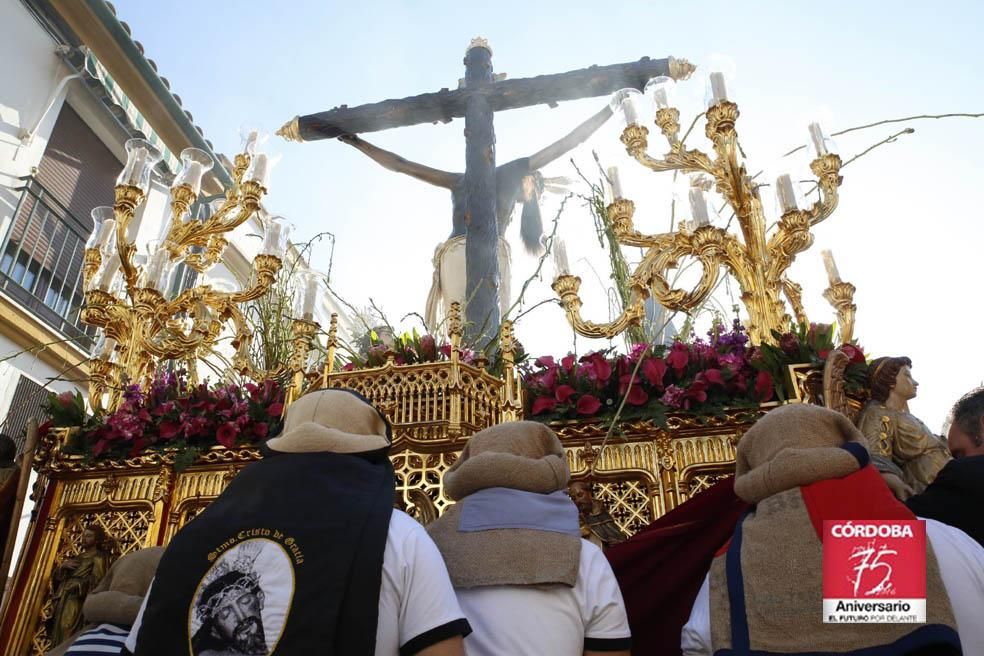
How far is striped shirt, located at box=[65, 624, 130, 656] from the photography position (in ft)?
5.92

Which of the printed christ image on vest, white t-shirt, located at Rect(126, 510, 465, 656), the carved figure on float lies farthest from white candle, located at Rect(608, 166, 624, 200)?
the printed christ image on vest

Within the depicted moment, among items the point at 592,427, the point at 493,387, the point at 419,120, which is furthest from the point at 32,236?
the point at 592,427

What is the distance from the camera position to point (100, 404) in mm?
3621

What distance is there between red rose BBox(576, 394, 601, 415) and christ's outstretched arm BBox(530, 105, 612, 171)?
10.2ft

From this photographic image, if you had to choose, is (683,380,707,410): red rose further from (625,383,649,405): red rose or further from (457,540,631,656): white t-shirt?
(457,540,631,656): white t-shirt

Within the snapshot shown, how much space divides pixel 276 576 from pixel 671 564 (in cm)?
115

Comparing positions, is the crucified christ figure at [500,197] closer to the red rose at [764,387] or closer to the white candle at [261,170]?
the white candle at [261,170]

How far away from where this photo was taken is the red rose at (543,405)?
2.96 m

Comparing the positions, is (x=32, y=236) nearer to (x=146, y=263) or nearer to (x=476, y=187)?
(x=146, y=263)

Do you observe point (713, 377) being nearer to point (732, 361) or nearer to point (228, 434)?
point (732, 361)

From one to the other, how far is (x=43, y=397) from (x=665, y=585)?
6.79m

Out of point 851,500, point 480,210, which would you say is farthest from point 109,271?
point 851,500

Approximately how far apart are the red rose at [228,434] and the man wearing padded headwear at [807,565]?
7.40 feet

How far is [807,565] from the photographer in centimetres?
136
